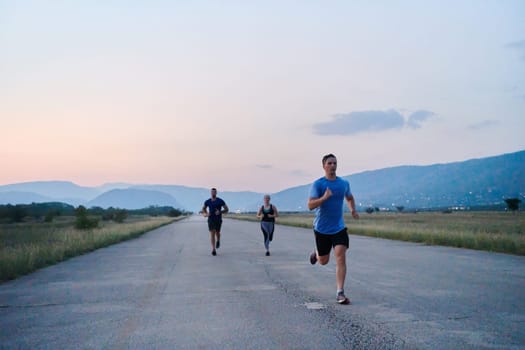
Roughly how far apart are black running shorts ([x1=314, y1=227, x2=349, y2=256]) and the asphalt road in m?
0.77

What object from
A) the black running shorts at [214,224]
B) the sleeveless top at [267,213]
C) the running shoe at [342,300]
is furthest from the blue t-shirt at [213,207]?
the running shoe at [342,300]

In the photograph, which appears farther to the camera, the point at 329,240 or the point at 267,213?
the point at 267,213

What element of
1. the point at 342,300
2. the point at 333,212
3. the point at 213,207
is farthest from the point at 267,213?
the point at 342,300

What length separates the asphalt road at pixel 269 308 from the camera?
5.70 m

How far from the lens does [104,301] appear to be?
8.61m

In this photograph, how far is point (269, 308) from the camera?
7.57m

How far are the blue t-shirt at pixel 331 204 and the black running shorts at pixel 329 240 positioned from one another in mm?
66

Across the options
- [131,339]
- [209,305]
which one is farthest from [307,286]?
[131,339]

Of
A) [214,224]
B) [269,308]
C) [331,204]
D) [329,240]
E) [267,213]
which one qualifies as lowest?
[269,308]

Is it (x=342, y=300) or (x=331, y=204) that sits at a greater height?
(x=331, y=204)

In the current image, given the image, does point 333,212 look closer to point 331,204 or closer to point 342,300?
point 331,204

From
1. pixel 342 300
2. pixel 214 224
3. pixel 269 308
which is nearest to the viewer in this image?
Result: pixel 269 308

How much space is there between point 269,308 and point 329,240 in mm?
1334

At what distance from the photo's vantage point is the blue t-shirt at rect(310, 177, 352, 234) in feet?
25.5
